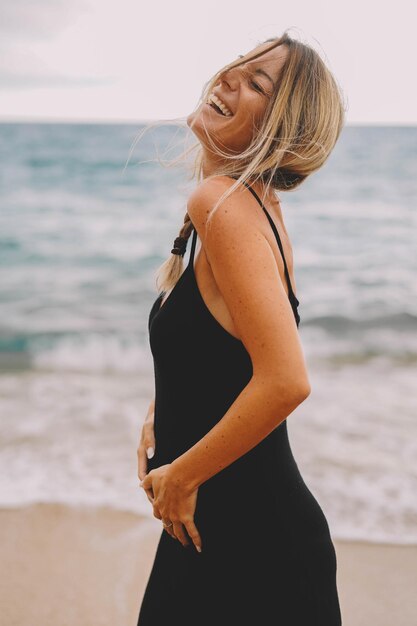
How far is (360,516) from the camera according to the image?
14.5 ft

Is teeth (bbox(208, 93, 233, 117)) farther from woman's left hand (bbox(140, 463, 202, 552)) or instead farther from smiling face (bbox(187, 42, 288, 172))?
woman's left hand (bbox(140, 463, 202, 552))

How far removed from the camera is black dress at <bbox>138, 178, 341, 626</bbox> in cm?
159

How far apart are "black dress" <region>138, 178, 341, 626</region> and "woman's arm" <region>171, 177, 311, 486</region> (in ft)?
0.47

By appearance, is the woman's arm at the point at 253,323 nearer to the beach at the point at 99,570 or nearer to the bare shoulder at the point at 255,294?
the bare shoulder at the point at 255,294

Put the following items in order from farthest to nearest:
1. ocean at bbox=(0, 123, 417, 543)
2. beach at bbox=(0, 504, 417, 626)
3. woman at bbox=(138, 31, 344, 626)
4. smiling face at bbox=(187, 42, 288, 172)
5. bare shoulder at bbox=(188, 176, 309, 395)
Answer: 1. ocean at bbox=(0, 123, 417, 543)
2. beach at bbox=(0, 504, 417, 626)
3. smiling face at bbox=(187, 42, 288, 172)
4. woman at bbox=(138, 31, 344, 626)
5. bare shoulder at bbox=(188, 176, 309, 395)

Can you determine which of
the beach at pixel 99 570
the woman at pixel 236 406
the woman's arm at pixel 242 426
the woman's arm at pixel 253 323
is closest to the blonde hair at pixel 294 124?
the woman at pixel 236 406

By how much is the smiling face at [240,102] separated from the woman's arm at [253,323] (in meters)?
0.24

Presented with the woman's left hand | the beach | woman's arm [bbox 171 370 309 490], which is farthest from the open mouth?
the beach

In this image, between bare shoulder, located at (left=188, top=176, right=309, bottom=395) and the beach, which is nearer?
bare shoulder, located at (left=188, top=176, right=309, bottom=395)

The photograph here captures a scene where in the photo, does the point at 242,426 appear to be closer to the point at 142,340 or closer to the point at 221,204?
the point at 221,204

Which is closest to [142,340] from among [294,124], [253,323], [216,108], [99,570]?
[99,570]

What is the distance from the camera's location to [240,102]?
5.34 feet

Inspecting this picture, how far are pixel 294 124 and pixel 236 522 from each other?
36.1 inches

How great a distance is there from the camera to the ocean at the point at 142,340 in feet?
16.0
